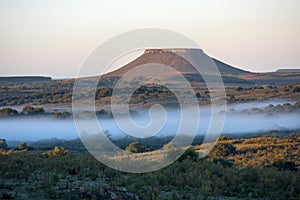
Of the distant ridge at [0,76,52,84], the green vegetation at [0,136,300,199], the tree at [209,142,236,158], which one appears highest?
the distant ridge at [0,76,52,84]

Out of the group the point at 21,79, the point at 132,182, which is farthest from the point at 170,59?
the point at 132,182

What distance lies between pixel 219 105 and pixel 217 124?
11512 millimetres

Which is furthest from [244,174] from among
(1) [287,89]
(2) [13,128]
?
(1) [287,89]

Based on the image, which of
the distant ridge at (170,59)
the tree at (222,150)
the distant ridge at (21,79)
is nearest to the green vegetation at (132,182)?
the tree at (222,150)

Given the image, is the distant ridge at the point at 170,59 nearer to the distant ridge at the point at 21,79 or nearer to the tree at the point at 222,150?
the distant ridge at the point at 21,79

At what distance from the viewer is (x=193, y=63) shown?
108m

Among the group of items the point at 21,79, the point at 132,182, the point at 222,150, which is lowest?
the point at 222,150

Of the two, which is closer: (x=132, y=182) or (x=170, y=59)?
(x=132, y=182)

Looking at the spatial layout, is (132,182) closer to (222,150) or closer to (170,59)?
(222,150)

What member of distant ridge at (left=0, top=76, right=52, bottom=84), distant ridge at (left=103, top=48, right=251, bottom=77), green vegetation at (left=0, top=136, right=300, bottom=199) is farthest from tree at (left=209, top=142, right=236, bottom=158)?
distant ridge at (left=0, top=76, right=52, bottom=84)

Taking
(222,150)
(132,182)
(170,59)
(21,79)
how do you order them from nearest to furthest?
(132,182) < (222,150) < (170,59) < (21,79)

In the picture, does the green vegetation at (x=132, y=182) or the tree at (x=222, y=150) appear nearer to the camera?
the green vegetation at (x=132, y=182)

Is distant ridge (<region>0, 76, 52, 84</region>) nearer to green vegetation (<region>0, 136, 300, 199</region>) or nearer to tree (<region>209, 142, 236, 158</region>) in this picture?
tree (<region>209, 142, 236, 158</region>)

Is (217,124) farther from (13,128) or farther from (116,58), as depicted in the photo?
(116,58)
